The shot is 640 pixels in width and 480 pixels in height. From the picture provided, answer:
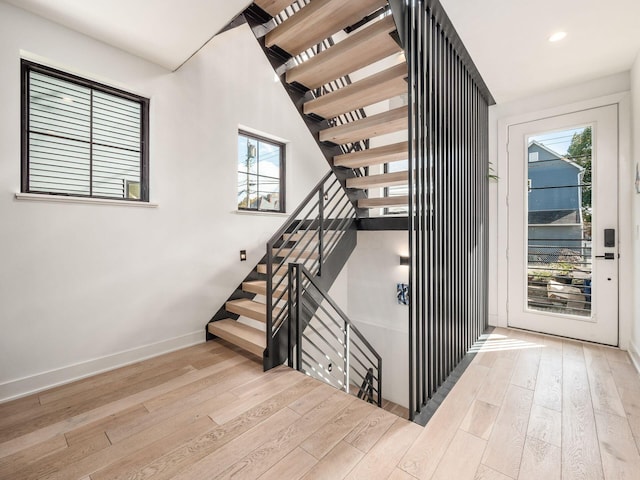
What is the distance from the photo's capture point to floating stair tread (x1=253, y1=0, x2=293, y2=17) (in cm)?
218

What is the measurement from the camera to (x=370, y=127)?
2.58 m

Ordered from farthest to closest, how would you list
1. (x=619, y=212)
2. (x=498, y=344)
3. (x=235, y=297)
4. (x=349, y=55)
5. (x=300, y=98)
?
(x=235, y=297) < (x=498, y=344) < (x=619, y=212) < (x=300, y=98) < (x=349, y=55)

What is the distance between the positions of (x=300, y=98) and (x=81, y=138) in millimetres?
1854

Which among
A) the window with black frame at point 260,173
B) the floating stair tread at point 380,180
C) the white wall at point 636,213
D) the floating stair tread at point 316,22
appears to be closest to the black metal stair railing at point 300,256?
the floating stair tread at point 380,180

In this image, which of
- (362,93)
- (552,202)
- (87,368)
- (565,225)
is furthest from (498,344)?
(87,368)

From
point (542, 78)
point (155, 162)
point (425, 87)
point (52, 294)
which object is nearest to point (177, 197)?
point (155, 162)

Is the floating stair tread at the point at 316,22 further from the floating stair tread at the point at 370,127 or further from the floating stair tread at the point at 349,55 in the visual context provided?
the floating stair tread at the point at 370,127

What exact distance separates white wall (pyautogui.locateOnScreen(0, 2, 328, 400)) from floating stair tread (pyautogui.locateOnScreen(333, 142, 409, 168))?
125 cm

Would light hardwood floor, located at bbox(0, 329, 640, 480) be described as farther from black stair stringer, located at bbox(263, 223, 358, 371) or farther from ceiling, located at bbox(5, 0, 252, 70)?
ceiling, located at bbox(5, 0, 252, 70)

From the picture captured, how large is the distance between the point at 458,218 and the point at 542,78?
1.91 meters

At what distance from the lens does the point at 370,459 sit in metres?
1.50

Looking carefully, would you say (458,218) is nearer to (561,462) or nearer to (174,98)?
(561,462)

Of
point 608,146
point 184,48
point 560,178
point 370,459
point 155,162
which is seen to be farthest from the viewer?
point 560,178

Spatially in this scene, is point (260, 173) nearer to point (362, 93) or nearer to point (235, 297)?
point (235, 297)
